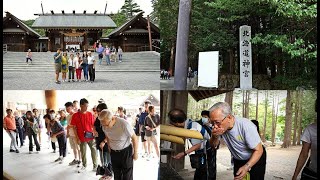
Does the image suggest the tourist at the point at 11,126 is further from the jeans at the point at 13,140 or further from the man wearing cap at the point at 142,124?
the man wearing cap at the point at 142,124

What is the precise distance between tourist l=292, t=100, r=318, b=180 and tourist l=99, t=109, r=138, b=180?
3.99 feet

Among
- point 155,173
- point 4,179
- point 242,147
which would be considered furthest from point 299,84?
point 4,179

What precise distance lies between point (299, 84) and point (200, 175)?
3.92 ft

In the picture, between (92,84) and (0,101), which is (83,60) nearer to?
(92,84)

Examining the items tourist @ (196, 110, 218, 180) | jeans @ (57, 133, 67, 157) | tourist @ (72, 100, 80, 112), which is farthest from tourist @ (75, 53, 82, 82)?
tourist @ (196, 110, 218, 180)

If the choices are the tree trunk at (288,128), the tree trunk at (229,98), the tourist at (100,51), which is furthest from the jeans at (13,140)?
the tree trunk at (288,128)

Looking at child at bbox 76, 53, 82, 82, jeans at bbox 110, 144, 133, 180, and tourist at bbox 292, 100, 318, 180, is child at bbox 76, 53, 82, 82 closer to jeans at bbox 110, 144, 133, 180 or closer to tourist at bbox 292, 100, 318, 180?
jeans at bbox 110, 144, 133, 180

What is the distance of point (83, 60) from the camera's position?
12.7 ft

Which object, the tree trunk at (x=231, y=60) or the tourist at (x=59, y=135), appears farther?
the tree trunk at (x=231, y=60)

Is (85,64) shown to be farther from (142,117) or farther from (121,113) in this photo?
(142,117)

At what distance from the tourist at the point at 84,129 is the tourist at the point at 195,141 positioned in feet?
2.07

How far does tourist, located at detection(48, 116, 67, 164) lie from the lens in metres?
3.37

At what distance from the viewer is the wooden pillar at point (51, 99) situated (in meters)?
3.42

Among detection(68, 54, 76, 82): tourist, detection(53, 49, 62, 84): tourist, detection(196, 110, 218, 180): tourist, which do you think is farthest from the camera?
detection(53, 49, 62, 84): tourist
